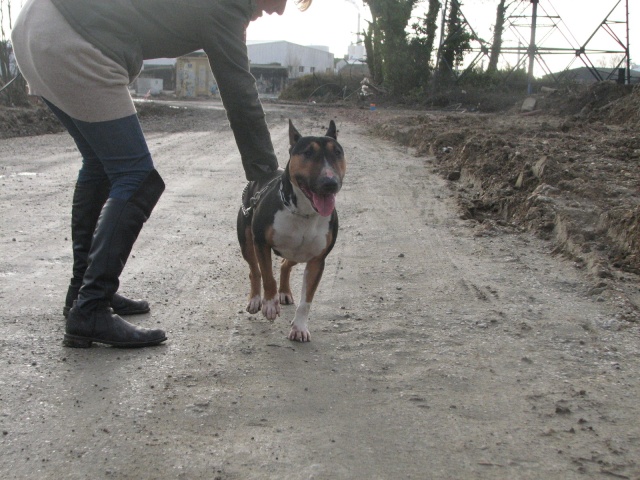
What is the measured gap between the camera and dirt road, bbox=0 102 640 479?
9.10 ft

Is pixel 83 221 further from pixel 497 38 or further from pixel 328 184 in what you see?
pixel 497 38

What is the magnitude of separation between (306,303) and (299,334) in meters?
0.19

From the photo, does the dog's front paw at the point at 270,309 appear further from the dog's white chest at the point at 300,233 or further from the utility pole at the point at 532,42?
the utility pole at the point at 532,42

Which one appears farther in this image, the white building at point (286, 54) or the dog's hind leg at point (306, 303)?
the white building at point (286, 54)

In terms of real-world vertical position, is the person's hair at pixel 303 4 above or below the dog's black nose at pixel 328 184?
above

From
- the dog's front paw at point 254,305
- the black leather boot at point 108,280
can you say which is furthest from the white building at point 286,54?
the black leather boot at point 108,280

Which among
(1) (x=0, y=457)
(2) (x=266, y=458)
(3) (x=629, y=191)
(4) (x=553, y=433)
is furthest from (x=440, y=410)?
(3) (x=629, y=191)

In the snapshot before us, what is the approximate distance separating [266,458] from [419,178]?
816cm

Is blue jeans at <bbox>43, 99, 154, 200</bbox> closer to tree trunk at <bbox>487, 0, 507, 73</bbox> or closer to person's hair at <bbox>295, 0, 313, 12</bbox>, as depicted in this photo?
person's hair at <bbox>295, 0, 313, 12</bbox>

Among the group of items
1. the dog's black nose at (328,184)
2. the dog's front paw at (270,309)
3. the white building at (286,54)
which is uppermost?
→ the white building at (286,54)

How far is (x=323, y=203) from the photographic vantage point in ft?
13.3

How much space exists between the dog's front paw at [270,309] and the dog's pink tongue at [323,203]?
0.67 m

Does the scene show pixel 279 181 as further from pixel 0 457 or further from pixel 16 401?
pixel 0 457

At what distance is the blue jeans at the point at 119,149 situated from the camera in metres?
3.69
